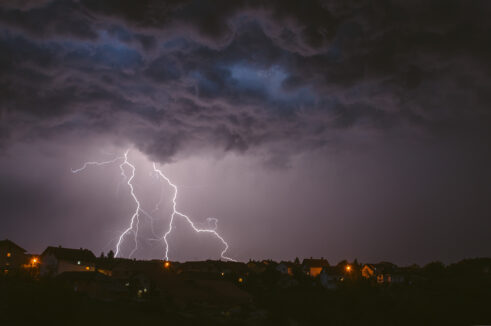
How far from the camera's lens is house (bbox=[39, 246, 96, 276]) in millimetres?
62344

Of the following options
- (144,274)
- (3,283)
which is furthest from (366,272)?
(3,283)

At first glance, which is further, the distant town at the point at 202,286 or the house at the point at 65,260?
the house at the point at 65,260

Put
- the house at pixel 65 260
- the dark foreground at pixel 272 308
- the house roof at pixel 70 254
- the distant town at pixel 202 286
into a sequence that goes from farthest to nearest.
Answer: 1. the house roof at pixel 70 254
2. the house at pixel 65 260
3. the distant town at pixel 202 286
4. the dark foreground at pixel 272 308

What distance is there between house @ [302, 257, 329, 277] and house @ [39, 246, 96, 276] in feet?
168

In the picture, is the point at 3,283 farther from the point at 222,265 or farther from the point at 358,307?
the point at 222,265

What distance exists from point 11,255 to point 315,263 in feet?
221

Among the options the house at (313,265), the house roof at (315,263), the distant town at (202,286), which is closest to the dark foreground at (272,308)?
the distant town at (202,286)

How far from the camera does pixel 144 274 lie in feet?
153

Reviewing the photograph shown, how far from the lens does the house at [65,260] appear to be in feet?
205

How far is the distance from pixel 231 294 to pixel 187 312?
28.3 feet

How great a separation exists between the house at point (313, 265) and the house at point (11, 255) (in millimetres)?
61196

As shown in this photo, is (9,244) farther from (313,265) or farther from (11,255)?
(313,265)

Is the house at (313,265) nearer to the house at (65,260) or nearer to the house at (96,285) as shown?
the house at (65,260)

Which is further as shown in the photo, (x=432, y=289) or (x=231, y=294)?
(x=432, y=289)
